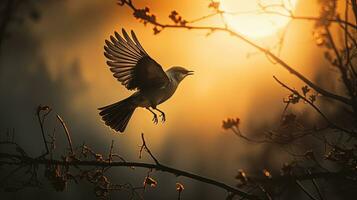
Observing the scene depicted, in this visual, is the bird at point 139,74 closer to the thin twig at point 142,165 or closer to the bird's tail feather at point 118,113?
the bird's tail feather at point 118,113

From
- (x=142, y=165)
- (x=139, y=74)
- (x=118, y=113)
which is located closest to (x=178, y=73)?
(x=139, y=74)

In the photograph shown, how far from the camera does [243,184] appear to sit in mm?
4844

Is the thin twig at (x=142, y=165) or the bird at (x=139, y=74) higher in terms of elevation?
the bird at (x=139, y=74)

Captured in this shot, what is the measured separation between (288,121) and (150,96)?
6.70ft

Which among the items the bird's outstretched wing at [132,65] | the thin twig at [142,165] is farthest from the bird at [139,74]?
the thin twig at [142,165]

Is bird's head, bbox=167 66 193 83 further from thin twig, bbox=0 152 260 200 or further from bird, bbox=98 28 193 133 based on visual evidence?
thin twig, bbox=0 152 260 200

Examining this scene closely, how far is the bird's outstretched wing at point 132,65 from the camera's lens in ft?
23.1

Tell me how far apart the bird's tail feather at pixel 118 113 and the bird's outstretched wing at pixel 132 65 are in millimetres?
589

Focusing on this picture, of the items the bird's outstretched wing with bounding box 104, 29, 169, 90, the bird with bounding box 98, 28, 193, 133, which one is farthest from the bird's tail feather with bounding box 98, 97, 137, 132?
the bird's outstretched wing with bounding box 104, 29, 169, 90

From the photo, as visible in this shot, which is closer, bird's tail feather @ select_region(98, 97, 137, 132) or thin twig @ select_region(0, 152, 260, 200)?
thin twig @ select_region(0, 152, 260, 200)

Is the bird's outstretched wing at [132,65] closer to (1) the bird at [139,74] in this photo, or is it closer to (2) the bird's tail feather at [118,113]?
(1) the bird at [139,74]

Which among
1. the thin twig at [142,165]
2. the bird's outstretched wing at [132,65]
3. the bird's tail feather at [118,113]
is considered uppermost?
the bird's outstretched wing at [132,65]

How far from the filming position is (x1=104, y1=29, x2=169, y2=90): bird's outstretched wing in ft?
23.1

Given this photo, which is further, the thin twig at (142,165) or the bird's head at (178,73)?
the bird's head at (178,73)
